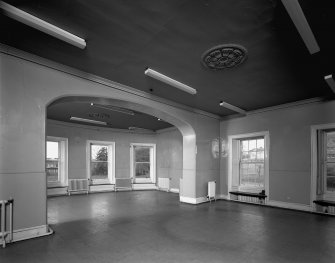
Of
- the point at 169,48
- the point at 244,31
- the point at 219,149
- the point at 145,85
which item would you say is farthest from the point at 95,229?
the point at 219,149

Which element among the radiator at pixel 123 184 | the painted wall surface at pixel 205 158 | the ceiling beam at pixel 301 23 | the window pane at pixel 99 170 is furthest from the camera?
the radiator at pixel 123 184

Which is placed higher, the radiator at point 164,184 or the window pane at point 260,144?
the window pane at point 260,144

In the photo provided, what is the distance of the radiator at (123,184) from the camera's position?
968cm

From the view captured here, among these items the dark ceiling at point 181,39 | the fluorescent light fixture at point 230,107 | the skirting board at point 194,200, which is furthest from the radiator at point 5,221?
the fluorescent light fixture at point 230,107

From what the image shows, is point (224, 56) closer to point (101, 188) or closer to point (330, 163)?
point (330, 163)

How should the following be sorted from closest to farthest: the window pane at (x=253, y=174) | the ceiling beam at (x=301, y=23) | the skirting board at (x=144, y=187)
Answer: the ceiling beam at (x=301, y=23)
the window pane at (x=253, y=174)
the skirting board at (x=144, y=187)

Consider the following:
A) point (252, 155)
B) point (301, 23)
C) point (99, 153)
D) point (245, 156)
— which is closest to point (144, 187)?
point (99, 153)

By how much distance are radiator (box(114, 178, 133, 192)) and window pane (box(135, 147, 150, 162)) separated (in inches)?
42.8

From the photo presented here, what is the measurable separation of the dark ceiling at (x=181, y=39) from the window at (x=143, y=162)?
6.11 metres

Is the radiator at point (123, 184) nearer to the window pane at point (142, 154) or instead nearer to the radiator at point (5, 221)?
the window pane at point (142, 154)

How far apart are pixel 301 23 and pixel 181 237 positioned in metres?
3.57

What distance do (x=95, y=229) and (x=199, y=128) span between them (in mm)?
4288

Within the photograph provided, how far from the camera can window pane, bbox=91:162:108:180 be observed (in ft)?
30.8

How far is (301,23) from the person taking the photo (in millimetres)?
2469
